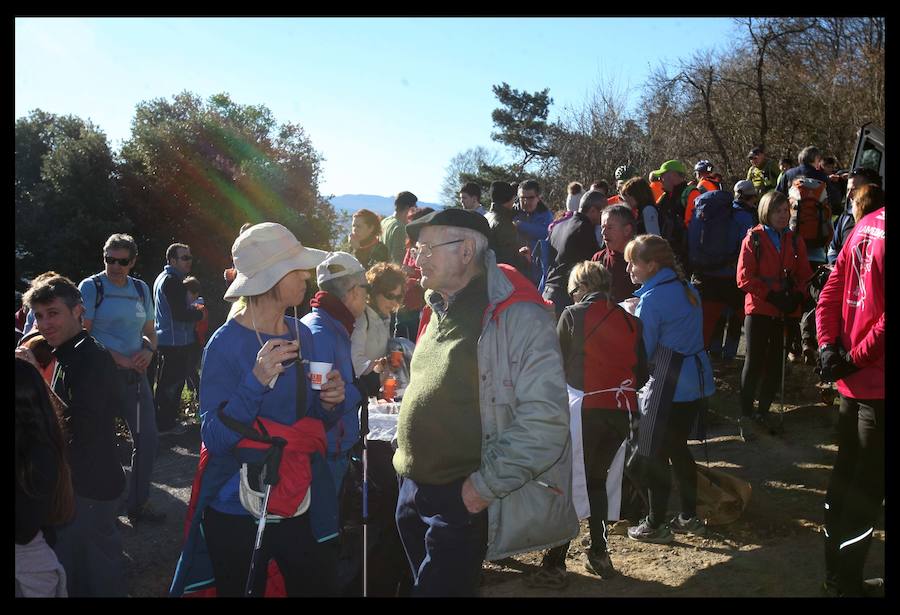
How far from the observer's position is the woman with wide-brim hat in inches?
125

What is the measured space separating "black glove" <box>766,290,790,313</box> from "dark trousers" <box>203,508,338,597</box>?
4.99 metres

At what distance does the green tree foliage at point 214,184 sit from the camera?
1198 inches

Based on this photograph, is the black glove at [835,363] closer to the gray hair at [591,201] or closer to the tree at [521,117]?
the gray hair at [591,201]

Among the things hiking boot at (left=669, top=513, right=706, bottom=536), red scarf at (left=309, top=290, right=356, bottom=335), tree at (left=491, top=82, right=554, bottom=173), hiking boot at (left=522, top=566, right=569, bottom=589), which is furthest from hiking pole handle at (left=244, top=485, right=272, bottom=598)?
tree at (left=491, top=82, right=554, bottom=173)

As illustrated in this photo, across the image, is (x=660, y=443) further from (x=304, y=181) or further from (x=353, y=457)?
(x=304, y=181)

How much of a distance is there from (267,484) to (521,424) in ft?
3.51

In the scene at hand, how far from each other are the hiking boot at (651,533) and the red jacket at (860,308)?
185 centimetres

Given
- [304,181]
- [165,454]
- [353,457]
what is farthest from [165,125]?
[353,457]

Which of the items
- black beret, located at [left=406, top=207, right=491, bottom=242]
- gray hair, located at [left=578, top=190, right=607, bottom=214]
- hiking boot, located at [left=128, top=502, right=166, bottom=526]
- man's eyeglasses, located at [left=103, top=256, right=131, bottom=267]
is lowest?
hiking boot, located at [left=128, top=502, right=166, bottom=526]

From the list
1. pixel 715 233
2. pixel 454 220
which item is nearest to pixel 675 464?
pixel 454 220

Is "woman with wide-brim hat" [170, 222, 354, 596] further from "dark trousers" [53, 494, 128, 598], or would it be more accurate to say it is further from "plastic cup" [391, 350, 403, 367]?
"plastic cup" [391, 350, 403, 367]

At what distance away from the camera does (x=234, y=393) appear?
3188 mm

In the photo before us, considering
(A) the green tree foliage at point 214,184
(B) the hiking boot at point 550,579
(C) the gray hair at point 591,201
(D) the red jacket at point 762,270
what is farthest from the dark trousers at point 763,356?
(A) the green tree foliage at point 214,184
